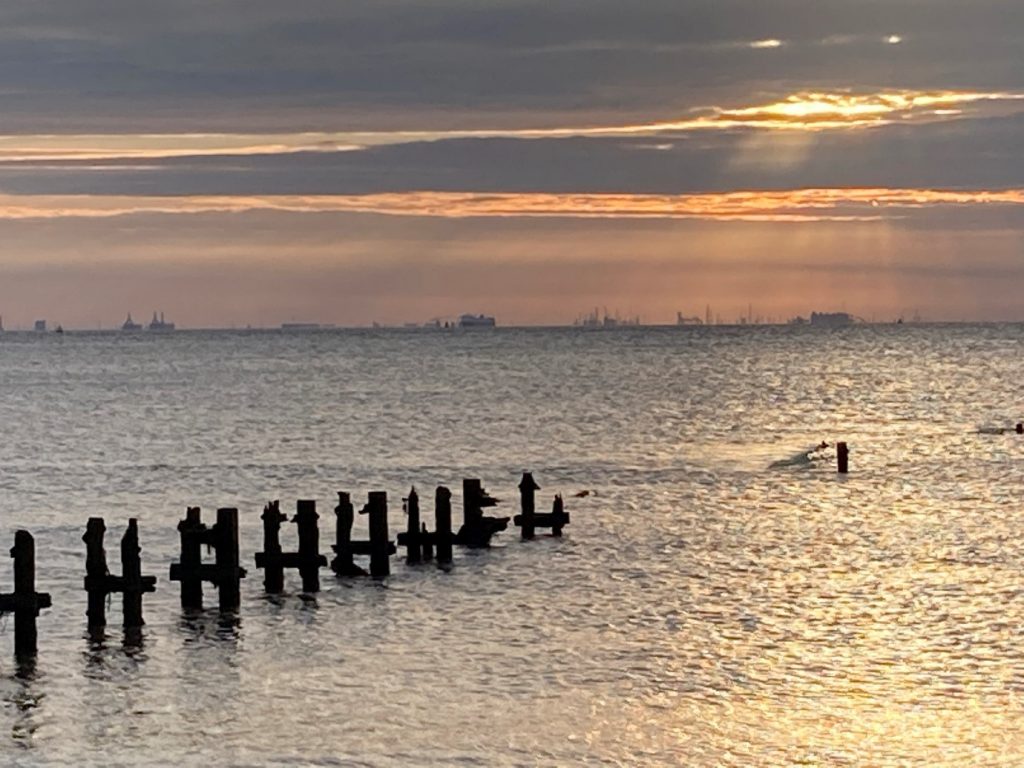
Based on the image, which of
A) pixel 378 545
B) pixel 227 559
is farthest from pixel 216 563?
pixel 378 545

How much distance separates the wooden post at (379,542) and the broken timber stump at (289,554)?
65.8 inches

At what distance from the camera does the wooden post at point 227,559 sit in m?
36.4

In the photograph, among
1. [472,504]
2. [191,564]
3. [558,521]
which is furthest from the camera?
[558,521]

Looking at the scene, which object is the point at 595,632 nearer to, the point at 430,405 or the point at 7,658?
the point at 7,658

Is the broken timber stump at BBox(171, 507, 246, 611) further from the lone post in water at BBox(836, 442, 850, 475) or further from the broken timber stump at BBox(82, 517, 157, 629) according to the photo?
the lone post in water at BBox(836, 442, 850, 475)

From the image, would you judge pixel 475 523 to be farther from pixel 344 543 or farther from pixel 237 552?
pixel 237 552

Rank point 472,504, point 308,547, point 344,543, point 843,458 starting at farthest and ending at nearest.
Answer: point 843,458
point 472,504
point 344,543
point 308,547

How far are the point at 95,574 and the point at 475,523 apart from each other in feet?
42.2

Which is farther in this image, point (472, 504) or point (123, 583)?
point (472, 504)

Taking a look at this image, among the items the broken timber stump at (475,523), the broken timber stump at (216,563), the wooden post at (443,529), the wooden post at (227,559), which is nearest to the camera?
the wooden post at (227,559)

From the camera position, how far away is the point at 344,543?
41219mm

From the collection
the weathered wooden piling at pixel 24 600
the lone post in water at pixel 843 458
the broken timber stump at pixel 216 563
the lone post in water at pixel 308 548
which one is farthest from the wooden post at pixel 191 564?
the lone post in water at pixel 843 458

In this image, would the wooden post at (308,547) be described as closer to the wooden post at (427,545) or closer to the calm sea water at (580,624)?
the calm sea water at (580,624)

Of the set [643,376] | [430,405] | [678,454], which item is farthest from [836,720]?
[643,376]
